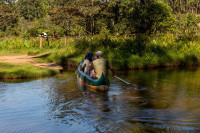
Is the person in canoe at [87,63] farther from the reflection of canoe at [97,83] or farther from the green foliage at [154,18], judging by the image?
the green foliage at [154,18]

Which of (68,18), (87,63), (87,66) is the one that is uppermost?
(68,18)

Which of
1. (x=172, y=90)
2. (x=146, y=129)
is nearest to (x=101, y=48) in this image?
(x=172, y=90)

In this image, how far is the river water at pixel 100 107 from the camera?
717cm

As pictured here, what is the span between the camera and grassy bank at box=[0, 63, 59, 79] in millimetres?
15945

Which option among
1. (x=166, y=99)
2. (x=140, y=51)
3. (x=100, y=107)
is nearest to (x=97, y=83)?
(x=100, y=107)

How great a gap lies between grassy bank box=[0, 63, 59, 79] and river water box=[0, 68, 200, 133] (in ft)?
4.92

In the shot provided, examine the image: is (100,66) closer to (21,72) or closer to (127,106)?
(127,106)

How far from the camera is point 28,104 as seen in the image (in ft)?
32.7

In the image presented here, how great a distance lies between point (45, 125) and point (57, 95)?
13.3ft

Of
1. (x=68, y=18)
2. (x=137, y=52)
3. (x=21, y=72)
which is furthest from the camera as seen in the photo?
(x=68, y=18)

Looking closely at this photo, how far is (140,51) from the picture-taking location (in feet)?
70.3

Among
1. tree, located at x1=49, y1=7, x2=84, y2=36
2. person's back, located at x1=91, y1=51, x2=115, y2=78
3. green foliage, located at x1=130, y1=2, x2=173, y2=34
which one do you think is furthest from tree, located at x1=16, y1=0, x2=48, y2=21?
person's back, located at x1=91, y1=51, x2=115, y2=78

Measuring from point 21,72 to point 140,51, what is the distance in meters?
9.33

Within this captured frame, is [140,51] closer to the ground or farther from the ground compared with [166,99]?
farther from the ground
